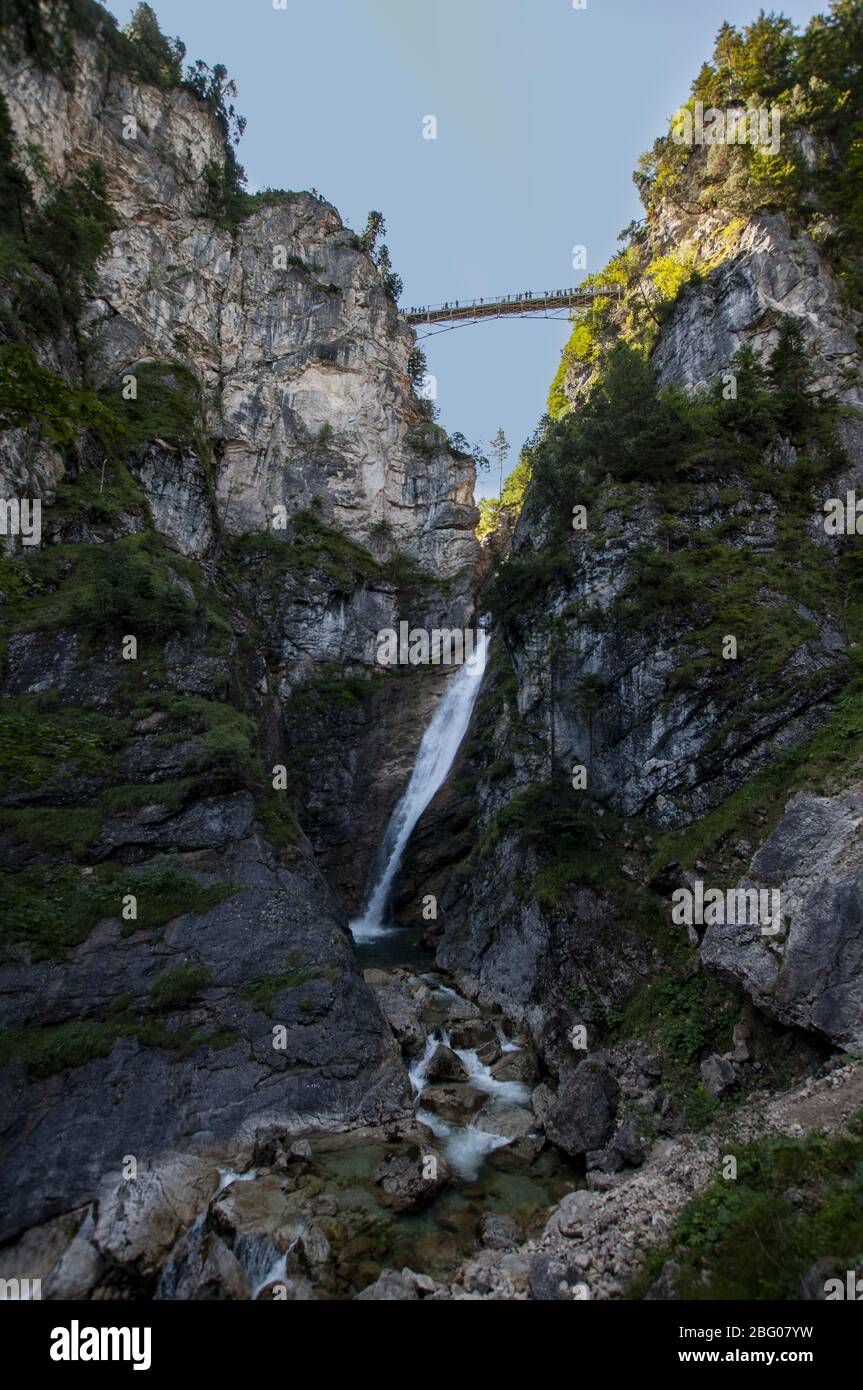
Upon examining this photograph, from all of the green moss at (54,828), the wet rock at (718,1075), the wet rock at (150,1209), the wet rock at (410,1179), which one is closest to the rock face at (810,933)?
the wet rock at (718,1075)

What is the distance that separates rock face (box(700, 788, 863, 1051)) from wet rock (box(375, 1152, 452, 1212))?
201 inches

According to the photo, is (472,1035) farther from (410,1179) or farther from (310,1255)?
(310,1255)

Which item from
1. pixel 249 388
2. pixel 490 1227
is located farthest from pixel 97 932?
pixel 249 388

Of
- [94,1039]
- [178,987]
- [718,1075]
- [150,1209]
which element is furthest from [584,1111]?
[94,1039]

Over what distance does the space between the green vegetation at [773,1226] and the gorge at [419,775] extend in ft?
0.15

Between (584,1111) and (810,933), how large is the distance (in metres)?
4.65

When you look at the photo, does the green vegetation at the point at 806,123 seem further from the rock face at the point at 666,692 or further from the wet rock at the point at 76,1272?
the wet rock at the point at 76,1272

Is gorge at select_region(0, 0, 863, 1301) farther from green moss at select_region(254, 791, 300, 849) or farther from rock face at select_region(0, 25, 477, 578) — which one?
rock face at select_region(0, 25, 477, 578)

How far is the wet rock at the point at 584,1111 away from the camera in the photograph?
31.1ft

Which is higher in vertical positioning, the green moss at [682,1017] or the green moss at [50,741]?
the green moss at [50,741]

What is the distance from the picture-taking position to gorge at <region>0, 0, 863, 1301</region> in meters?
7.54

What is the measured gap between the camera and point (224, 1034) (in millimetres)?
11086

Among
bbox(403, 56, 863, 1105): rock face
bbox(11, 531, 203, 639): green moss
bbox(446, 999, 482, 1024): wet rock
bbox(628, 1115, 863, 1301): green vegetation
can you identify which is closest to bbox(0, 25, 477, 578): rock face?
bbox(11, 531, 203, 639): green moss

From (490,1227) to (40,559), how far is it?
18094mm
